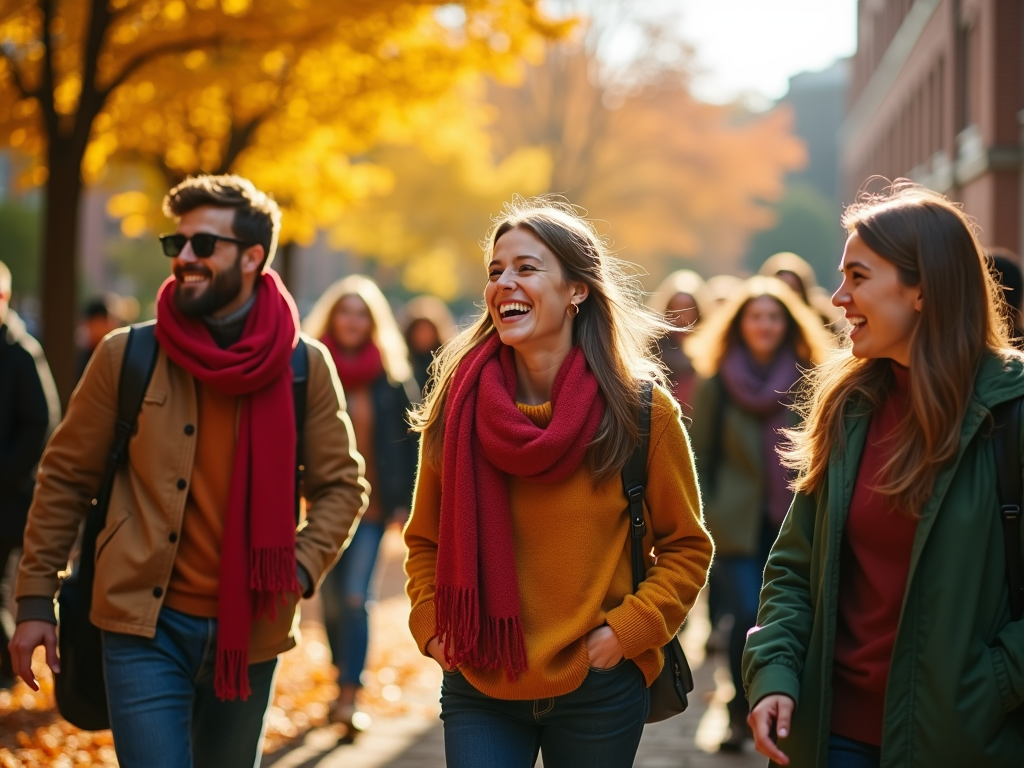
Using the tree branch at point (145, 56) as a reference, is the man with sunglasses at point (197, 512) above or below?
below

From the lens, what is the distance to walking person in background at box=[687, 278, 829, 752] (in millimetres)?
6738

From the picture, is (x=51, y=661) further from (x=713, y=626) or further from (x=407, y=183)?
(x=407, y=183)

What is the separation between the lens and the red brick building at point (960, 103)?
1920 cm

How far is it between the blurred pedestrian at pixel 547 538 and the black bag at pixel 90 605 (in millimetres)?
986

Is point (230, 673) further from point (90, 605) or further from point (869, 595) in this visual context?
point (869, 595)

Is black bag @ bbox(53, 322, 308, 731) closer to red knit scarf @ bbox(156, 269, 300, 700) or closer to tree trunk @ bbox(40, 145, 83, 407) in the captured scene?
red knit scarf @ bbox(156, 269, 300, 700)

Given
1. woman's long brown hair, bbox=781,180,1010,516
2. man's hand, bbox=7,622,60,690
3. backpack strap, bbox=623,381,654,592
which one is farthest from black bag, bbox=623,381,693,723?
man's hand, bbox=7,622,60,690

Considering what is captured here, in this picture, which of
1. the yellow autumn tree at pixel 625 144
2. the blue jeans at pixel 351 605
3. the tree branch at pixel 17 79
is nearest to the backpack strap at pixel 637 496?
the blue jeans at pixel 351 605

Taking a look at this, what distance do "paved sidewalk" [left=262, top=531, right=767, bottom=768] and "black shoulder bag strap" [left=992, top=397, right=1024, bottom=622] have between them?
3.56 metres

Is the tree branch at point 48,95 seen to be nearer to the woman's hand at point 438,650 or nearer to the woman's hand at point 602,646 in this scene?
the woman's hand at point 438,650

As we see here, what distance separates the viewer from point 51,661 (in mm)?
3969

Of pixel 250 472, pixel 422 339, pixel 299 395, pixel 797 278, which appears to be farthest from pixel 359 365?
pixel 422 339

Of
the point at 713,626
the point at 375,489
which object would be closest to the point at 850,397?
the point at 375,489

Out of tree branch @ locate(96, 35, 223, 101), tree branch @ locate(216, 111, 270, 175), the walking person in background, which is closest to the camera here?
the walking person in background
